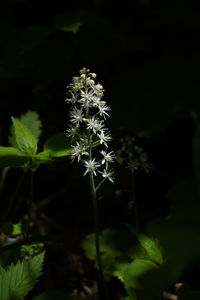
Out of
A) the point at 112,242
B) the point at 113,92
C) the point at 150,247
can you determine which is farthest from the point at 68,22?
the point at 150,247

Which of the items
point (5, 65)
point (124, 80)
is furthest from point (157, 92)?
point (5, 65)

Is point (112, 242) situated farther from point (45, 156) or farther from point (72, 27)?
point (72, 27)

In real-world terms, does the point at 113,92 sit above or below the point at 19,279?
above

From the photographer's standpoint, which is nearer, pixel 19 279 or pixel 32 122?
pixel 19 279

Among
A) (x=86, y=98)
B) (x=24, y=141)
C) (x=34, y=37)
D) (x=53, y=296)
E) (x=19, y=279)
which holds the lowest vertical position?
(x=53, y=296)

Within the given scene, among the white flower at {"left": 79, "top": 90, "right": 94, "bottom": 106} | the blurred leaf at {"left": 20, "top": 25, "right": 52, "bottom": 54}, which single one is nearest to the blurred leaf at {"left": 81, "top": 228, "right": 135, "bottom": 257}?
the white flower at {"left": 79, "top": 90, "right": 94, "bottom": 106}

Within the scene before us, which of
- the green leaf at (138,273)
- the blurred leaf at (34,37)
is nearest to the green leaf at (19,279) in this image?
the green leaf at (138,273)

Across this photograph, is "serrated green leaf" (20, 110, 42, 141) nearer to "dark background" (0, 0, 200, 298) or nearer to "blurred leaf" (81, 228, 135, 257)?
"dark background" (0, 0, 200, 298)
